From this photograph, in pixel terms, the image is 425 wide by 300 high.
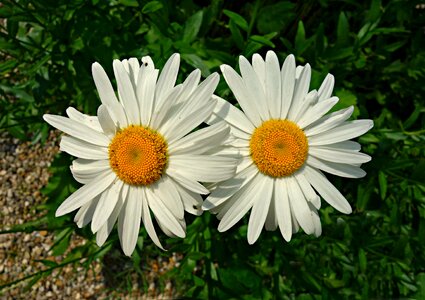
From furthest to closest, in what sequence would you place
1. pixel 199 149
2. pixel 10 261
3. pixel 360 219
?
pixel 10 261, pixel 360 219, pixel 199 149

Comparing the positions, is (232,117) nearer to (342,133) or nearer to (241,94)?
(241,94)

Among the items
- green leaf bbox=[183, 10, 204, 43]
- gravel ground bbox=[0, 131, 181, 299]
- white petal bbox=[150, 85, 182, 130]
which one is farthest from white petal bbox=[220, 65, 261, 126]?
gravel ground bbox=[0, 131, 181, 299]

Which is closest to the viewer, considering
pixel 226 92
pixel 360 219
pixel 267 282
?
pixel 226 92

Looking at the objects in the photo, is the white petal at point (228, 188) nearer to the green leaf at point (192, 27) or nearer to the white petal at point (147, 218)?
the white petal at point (147, 218)

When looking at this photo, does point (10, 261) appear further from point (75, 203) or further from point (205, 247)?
point (75, 203)

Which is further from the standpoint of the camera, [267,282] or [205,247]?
[267,282]

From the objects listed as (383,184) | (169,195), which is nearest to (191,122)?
(169,195)

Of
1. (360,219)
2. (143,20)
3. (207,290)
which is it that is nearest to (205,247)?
(207,290)
